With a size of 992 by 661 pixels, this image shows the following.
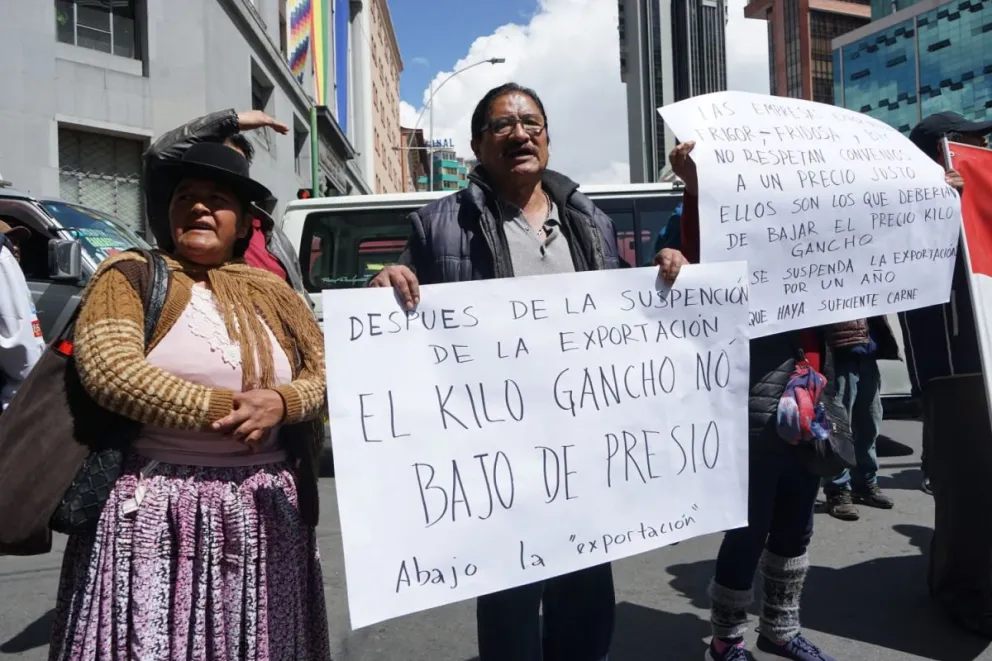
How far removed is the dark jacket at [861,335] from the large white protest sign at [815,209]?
0.88 ft

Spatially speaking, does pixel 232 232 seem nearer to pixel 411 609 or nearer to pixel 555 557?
pixel 411 609

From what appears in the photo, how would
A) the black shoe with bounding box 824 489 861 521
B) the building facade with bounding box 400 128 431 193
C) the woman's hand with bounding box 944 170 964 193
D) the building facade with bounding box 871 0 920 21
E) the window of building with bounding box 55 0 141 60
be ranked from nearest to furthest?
the woman's hand with bounding box 944 170 964 193
the black shoe with bounding box 824 489 861 521
the window of building with bounding box 55 0 141 60
the building facade with bounding box 871 0 920 21
the building facade with bounding box 400 128 431 193

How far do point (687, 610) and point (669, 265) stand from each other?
193cm

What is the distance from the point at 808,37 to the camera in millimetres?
78500

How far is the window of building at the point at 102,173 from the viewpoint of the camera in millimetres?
12555

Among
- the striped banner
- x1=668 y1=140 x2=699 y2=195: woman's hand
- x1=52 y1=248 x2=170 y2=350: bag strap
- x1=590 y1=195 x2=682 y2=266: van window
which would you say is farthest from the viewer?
the striped banner

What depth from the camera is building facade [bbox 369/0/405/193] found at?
154 feet

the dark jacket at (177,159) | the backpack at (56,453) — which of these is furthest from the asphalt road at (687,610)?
A: the backpack at (56,453)

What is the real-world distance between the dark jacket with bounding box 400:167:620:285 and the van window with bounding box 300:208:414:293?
16.7 ft

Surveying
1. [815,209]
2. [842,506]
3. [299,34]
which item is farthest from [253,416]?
[299,34]

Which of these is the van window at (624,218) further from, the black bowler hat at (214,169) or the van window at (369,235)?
the black bowler hat at (214,169)

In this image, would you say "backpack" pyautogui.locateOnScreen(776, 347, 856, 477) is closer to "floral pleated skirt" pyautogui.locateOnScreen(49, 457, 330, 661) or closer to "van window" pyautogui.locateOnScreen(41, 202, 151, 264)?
"floral pleated skirt" pyautogui.locateOnScreen(49, 457, 330, 661)

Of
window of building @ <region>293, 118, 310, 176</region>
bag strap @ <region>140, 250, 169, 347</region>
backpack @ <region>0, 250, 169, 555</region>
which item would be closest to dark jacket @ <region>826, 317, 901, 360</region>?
bag strap @ <region>140, 250, 169, 347</region>

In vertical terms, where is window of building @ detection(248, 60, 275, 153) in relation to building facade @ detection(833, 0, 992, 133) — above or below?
below
